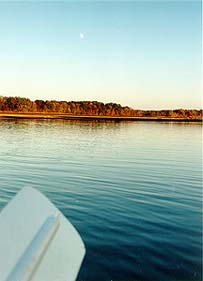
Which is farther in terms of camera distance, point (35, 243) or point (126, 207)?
point (126, 207)

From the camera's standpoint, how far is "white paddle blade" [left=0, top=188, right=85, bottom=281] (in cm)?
215

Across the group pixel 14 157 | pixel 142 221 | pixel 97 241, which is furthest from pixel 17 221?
pixel 14 157

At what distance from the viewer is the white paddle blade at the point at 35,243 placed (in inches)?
84.7

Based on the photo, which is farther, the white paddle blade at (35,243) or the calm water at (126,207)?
the calm water at (126,207)

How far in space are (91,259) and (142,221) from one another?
3.00m

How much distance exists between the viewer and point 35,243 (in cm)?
232

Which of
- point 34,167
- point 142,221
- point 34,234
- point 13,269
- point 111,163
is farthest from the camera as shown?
point 111,163

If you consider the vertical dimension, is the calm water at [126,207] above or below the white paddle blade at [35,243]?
below

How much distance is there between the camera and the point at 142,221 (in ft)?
30.5

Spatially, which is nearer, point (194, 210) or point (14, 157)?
point (194, 210)

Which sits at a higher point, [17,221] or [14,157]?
[17,221]

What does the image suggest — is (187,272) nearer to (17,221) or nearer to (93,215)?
(93,215)

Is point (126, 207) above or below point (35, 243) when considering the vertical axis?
below

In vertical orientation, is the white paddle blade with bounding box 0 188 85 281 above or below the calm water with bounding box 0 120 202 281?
above
